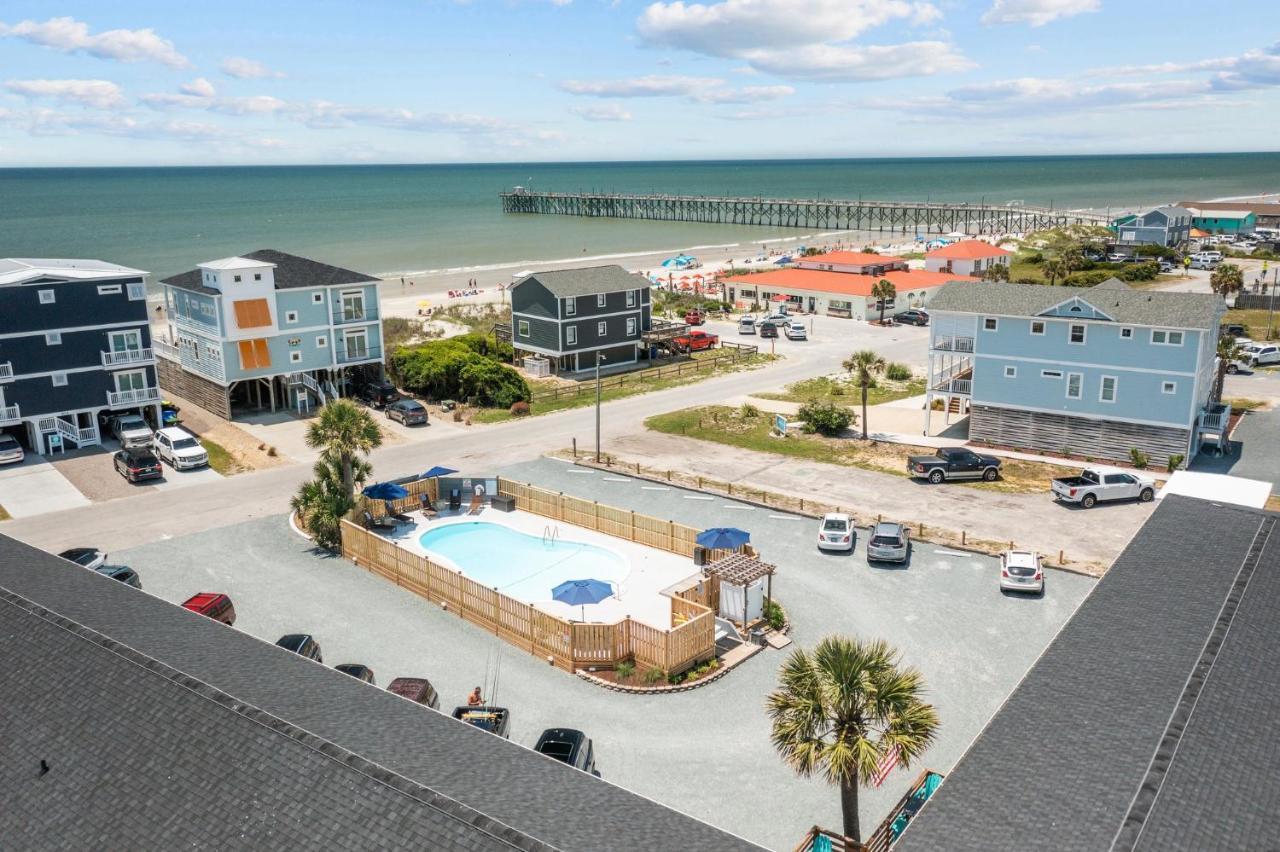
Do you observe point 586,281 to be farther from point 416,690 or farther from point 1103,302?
point 416,690

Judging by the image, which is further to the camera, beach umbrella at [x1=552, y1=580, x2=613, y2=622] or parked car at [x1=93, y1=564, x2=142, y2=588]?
parked car at [x1=93, y1=564, x2=142, y2=588]

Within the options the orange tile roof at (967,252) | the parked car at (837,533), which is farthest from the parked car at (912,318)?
the parked car at (837,533)

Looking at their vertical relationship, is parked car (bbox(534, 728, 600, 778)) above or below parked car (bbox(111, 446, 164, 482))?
below

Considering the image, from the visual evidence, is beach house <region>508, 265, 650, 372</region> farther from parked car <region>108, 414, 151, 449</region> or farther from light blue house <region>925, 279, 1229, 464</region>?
parked car <region>108, 414, 151, 449</region>

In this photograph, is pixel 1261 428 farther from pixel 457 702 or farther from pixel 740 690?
pixel 457 702

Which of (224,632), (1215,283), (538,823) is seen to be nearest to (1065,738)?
(538,823)

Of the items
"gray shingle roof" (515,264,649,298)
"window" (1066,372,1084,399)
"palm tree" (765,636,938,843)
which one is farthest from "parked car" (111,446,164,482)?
"window" (1066,372,1084,399)

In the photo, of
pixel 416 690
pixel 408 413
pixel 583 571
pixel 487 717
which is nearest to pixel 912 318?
pixel 408 413
